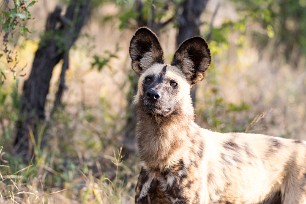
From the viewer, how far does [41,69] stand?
7.11 m

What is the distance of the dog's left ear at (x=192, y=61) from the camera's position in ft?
15.6

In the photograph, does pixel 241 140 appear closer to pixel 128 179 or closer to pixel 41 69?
pixel 128 179

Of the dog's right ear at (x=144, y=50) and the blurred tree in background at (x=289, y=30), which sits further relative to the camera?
the blurred tree in background at (x=289, y=30)

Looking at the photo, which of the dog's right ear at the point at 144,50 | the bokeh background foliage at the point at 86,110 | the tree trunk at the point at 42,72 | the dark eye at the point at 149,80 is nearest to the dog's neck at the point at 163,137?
the dark eye at the point at 149,80

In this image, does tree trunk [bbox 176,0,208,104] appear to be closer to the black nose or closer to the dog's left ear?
the dog's left ear

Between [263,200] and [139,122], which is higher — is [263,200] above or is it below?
below

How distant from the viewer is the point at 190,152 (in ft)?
14.8

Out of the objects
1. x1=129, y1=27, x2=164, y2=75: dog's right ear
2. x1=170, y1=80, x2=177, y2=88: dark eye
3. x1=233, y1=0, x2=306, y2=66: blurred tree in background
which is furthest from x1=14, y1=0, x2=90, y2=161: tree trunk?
x1=233, y1=0, x2=306, y2=66: blurred tree in background

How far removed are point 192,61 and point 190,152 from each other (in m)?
0.69

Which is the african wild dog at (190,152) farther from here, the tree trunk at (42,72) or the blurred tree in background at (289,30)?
the blurred tree in background at (289,30)

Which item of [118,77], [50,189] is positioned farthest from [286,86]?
[50,189]

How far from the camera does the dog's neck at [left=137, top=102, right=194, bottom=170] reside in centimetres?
449

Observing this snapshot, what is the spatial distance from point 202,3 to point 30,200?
2974 mm

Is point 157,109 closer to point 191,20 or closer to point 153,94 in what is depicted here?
point 153,94
